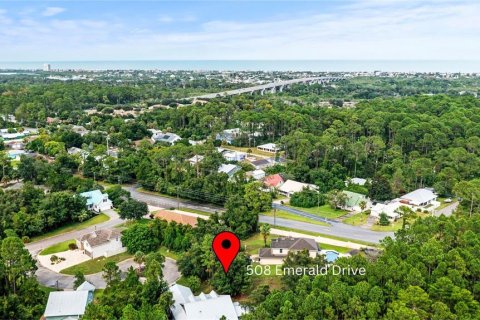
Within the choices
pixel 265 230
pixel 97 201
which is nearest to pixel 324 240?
pixel 265 230

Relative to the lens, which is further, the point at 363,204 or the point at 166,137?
the point at 166,137

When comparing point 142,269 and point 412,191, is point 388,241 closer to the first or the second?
point 142,269

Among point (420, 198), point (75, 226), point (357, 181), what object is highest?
point (357, 181)

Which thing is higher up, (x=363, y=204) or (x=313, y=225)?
(x=363, y=204)

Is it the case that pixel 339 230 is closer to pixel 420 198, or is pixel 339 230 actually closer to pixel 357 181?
pixel 420 198

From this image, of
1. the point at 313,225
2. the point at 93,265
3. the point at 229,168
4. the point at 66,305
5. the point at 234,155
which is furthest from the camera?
the point at 234,155

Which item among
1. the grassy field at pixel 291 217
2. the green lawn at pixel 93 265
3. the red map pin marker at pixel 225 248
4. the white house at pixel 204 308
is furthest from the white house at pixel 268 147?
the white house at pixel 204 308

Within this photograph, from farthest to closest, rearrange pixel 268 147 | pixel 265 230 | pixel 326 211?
pixel 268 147 < pixel 326 211 < pixel 265 230

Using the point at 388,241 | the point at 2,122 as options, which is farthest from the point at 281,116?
the point at 2,122
